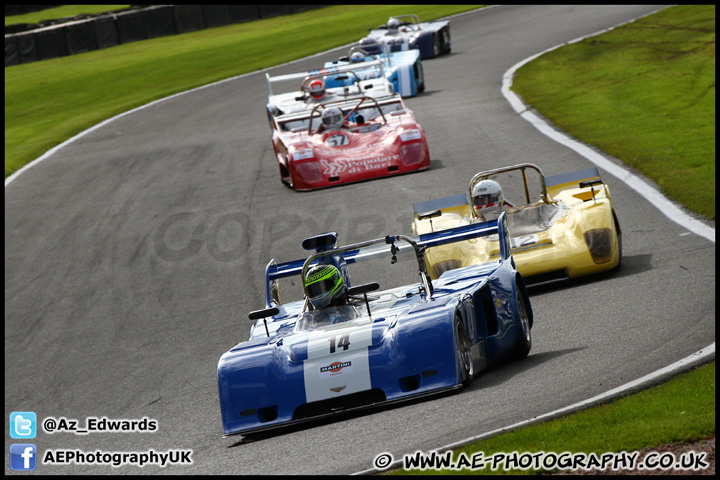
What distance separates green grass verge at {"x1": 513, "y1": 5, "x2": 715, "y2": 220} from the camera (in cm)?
1530

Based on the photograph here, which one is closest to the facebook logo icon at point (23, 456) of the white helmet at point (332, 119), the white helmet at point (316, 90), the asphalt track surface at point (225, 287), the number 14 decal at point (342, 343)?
the asphalt track surface at point (225, 287)

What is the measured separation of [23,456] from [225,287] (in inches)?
175

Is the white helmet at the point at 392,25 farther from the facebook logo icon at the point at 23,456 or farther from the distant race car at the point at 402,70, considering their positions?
the facebook logo icon at the point at 23,456

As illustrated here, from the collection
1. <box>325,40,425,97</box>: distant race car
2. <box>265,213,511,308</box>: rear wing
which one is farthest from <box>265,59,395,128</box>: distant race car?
<box>265,213,511,308</box>: rear wing

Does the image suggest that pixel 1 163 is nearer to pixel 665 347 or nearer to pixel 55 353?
pixel 55 353

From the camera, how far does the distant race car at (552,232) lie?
421 inches

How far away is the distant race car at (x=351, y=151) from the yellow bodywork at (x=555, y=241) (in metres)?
6.09

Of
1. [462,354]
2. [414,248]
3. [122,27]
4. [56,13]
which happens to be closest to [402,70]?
[414,248]

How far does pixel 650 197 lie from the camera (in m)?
13.8

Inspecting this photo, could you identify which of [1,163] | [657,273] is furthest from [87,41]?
[657,273]

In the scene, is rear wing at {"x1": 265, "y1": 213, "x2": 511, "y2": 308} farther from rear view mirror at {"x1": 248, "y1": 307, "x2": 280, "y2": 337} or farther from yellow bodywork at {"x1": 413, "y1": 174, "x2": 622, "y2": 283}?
yellow bodywork at {"x1": 413, "y1": 174, "x2": 622, "y2": 283}

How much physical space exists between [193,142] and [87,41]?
26180 mm

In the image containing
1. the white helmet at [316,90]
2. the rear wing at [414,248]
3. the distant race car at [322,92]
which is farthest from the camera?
the white helmet at [316,90]

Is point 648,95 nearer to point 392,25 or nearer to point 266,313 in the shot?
point 392,25
